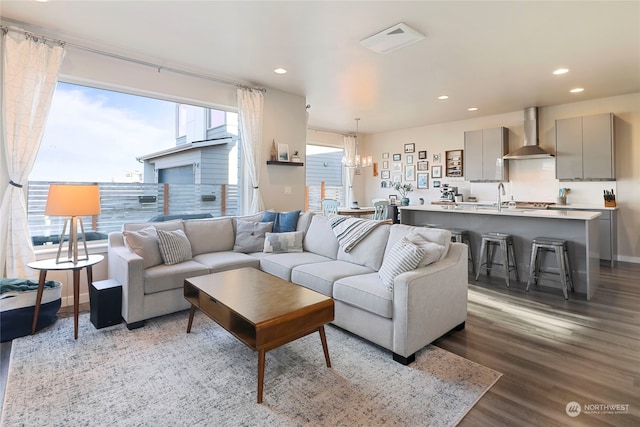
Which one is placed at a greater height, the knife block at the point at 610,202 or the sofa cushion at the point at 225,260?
the knife block at the point at 610,202

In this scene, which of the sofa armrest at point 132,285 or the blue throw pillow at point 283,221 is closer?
the sofa armrest at point 132,285

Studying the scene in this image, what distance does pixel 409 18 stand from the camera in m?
2.83

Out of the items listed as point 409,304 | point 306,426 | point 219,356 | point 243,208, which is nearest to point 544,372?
point 409,304

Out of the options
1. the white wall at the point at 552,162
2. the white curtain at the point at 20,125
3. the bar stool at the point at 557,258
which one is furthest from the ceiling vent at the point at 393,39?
the white wall at the point at 552,162

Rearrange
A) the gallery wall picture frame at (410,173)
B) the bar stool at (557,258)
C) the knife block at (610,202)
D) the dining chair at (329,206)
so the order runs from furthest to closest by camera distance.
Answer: the gallery wall picture frame at (410,173) < the dining chair at (329,206) < the knife block at (610,202) < the bar stool at (557,258)

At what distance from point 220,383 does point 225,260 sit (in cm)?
159

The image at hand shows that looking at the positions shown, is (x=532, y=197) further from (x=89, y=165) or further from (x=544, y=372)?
(x=89, y=165)

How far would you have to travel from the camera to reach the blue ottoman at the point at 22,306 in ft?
8.29

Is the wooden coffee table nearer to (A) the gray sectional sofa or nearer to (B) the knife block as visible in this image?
(A) the gray sectional sofa

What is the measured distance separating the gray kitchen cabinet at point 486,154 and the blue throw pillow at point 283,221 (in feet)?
14.1

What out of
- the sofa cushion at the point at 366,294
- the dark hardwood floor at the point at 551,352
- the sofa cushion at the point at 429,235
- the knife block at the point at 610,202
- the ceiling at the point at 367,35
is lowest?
the dark hardwood floor at the point at 551,352

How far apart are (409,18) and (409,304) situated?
8.00ft

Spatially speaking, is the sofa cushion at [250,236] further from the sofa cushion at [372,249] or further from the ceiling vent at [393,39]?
the ceiling vent at [393,39]

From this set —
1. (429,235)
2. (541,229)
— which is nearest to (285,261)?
(429,235)
